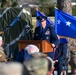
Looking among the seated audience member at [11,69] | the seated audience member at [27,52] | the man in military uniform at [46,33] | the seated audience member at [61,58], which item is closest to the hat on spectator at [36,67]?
the seated audience member at [11,69]

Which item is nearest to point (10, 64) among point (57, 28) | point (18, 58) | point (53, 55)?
point (18, 58)

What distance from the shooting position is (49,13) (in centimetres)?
4656

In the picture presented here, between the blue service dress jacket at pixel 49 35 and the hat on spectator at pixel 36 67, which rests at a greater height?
the hat on spectator at pixel 36 67

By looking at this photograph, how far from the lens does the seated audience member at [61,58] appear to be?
8.78 meters

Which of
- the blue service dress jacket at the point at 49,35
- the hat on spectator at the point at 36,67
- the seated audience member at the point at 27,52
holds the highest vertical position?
the hat on spectator at the point at 36,67

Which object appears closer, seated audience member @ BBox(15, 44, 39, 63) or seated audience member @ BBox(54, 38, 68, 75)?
seated audience member @ BBox(15, 44, 39, 63)

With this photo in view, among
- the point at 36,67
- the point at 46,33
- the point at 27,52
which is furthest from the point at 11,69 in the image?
the point at 46,33

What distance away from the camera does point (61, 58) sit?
8.84 m

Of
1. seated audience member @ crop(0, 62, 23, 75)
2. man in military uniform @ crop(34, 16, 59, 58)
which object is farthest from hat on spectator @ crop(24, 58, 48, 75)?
man in military uniform @ crop(34, 16, 59, 58)

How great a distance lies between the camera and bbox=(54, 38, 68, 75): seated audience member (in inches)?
346

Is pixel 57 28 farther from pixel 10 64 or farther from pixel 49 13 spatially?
pixel 49 13

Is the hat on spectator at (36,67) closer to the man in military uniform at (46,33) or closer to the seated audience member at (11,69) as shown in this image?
the seated audience member at (11,69)

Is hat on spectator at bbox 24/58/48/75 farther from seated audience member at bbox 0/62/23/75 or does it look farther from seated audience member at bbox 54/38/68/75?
seated audience member at bbox 54/38/68/75

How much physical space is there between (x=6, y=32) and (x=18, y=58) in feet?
22.5
